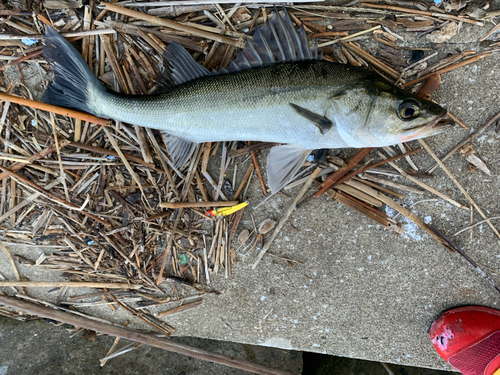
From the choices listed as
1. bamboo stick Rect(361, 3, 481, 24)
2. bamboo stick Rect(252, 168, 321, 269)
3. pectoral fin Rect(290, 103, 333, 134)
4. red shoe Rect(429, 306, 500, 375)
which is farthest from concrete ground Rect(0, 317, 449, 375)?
bamboo stick Rect(361, 3, 481, 24)

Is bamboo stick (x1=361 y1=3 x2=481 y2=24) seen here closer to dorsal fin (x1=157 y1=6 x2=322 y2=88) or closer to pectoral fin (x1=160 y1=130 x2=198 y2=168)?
dorsal fin (x1=157 y1=6 x2=322 y2=88)

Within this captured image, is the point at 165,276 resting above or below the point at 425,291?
below

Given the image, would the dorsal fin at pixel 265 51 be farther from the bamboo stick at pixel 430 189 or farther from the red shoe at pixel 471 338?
the red shoe at pixel 471 338

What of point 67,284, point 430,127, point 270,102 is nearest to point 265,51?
point 270,102

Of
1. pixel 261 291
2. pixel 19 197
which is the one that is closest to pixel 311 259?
pixel 261 291

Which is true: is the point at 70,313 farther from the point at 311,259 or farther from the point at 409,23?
the point at 409,23

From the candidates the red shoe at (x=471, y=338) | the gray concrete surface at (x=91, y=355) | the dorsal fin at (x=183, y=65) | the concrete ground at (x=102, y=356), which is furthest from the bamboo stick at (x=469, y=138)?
the gray concrete surface at (x=91, y=355)

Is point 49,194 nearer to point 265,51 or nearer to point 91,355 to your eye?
point 91,355
